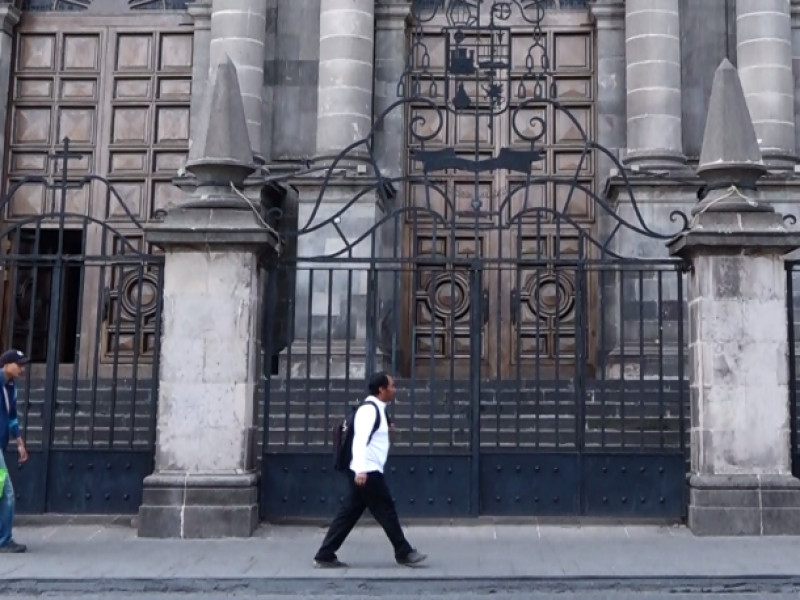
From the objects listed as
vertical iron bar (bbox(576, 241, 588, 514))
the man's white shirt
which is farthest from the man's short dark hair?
vertical iron bar (bbox(576, 241, 588, 514))

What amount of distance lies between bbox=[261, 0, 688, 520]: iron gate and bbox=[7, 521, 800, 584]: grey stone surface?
57cm

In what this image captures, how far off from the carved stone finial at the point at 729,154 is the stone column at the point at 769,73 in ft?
19.1

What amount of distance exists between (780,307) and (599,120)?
25.6ft

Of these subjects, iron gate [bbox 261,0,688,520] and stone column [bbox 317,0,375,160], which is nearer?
iron gate [bbox 261,0,688,520]

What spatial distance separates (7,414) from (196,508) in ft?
6.82

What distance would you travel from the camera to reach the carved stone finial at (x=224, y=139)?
445 inches

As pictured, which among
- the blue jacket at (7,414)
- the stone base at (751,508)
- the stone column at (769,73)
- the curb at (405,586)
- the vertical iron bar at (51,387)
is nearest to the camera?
the curb at (405,586)

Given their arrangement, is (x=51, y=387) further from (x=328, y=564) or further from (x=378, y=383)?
(x=378, y=383)

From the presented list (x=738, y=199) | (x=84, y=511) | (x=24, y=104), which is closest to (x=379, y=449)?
(x=84, y=511)

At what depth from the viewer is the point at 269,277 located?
1189cm

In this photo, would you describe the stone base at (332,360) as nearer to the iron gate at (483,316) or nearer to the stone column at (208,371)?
the iron gate at (483,316)

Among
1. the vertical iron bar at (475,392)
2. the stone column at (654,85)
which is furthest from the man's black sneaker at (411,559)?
the stone column at (654,85)

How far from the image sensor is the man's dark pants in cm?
872

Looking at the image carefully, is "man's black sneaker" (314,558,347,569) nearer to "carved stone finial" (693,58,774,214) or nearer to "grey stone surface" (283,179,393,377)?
"carved stone finial" (693,58,774,214)
